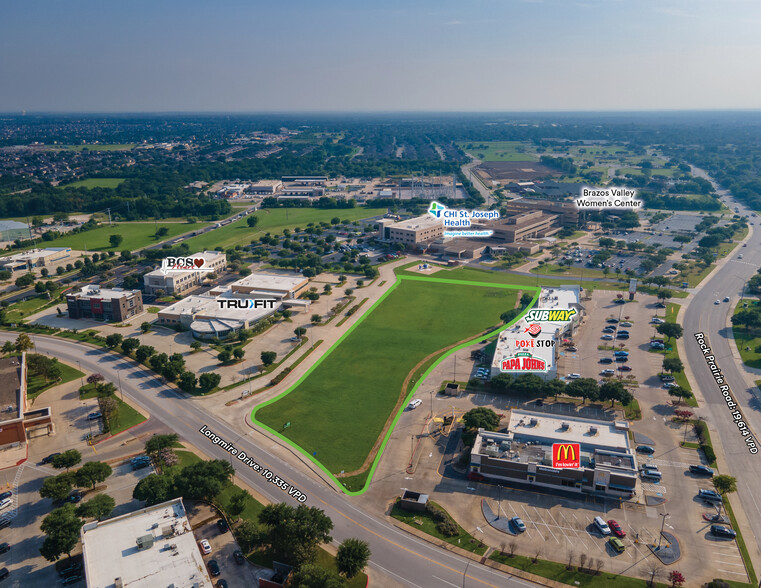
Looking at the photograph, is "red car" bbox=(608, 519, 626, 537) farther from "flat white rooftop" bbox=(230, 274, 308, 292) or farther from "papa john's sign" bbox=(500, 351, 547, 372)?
"flat white rooftop" bbox=(230, 274, 308, 292)

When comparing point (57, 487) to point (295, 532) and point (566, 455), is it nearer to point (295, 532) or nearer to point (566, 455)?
point (295, 532)

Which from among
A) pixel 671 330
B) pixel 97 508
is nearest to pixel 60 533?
pixel 97 508

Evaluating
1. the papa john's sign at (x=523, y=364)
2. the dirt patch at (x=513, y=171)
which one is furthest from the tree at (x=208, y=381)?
the dirt patch at (x=513, y=171)

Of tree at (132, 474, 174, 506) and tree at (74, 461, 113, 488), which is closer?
tree at (132, 474, 174, 506)

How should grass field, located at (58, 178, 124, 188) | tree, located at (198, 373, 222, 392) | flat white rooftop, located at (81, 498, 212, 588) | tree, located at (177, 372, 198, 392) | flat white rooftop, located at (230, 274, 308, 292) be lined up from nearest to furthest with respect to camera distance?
1. flat white rooftop, located at (81, 498, 212, 588)
2. tree, located at (198, 373, 222, 392)
3. tree, located at (177, 372, 198, 392)
4. flat white rooftop, located at (230, 274, 308, 292)
5. grass field, located at (58, 178, 124, 188)

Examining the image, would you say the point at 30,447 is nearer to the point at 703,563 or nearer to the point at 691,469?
the point at 703,563

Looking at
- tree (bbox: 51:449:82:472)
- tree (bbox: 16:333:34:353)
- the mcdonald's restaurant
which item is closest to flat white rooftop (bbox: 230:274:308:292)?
tree (bbox: 16:333:34:353)
